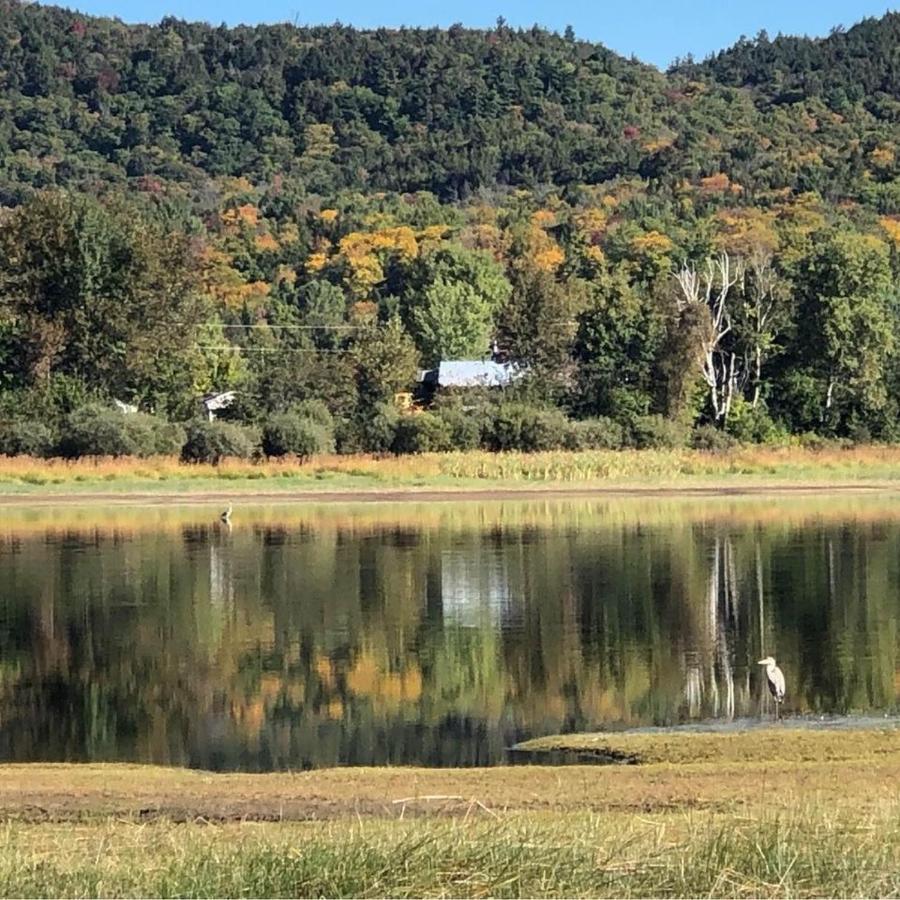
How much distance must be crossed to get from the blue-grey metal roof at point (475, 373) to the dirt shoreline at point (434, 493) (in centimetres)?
2371

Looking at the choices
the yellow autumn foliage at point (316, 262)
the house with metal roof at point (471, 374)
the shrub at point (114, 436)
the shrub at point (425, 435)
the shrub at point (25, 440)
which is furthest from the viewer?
the yellow autumn foliage at point (316, 262)

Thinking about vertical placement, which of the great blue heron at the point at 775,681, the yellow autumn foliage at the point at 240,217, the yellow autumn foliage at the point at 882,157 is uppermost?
the yellow autumn foliage at the point at 882,157

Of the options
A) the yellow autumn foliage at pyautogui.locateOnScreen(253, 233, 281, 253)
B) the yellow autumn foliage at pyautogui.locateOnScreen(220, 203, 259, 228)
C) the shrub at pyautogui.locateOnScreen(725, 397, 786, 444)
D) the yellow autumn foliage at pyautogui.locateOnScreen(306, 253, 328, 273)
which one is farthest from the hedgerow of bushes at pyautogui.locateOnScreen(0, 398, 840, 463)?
the yellow autumn foliage at pyautogui.locateOnScreen(220, 203, 259, 228)

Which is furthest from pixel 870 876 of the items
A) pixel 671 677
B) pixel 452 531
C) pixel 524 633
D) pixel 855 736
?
pixel 452 531

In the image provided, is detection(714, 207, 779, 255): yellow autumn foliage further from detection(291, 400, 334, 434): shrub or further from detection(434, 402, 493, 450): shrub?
detection(291, 400, 334, 434): shrub

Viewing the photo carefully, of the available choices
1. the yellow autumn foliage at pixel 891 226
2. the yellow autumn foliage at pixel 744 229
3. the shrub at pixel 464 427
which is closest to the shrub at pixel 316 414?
the shrub at pixel 464 427

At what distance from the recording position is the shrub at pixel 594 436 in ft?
217

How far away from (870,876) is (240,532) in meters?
37.9

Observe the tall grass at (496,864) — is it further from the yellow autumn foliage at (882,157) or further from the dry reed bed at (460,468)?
the yellow autumn foliage at (882,157)

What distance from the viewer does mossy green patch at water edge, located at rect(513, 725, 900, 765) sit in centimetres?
1550

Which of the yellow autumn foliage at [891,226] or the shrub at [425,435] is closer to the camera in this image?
the shrub at [425,435]

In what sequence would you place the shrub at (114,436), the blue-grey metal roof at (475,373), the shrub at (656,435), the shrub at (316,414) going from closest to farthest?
the shrub at (114,436)
the shrub at (656,435)
the shrub at (316,414)
the blue-grey metal roof at (475,373)

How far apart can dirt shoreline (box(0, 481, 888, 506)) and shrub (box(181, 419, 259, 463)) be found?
5752 millimetres

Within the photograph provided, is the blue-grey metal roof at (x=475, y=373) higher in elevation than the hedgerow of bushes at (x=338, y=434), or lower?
higher
